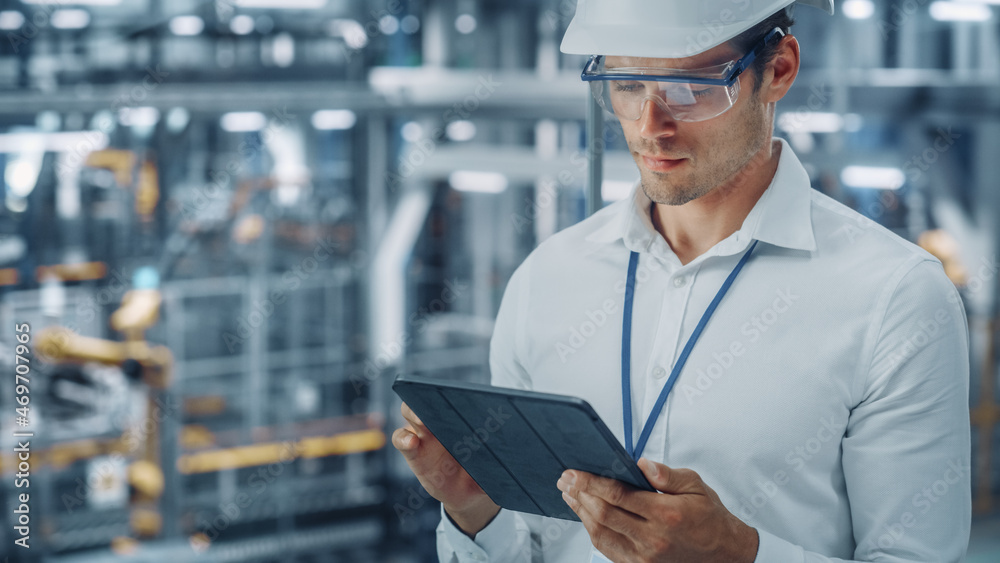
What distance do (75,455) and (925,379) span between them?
7.19 m

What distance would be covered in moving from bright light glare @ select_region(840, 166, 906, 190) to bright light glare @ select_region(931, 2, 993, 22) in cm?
140

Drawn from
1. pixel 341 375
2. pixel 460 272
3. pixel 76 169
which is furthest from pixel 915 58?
pixel 76 169

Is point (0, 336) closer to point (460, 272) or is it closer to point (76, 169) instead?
point (76, 169)

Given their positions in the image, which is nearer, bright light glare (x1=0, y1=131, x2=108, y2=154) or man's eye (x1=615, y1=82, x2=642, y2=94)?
man's eye (x1=615, y1=82, x2=642, y2=94)

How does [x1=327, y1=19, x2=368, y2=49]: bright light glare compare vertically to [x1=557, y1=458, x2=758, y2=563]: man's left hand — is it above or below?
above

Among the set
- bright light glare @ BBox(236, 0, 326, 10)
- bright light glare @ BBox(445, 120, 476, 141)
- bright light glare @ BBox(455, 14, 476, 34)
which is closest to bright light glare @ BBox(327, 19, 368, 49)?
bright light glare @ BBox(236, 0, 326, 10)

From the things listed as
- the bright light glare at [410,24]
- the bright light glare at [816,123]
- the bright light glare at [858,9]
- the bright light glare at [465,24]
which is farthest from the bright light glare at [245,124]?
the bright light glare at [858,9]

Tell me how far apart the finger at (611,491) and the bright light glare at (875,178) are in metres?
5.94

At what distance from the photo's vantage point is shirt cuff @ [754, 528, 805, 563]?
39.1 inches

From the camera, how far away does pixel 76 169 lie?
24.5 ft

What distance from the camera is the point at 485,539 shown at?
126 centimetres

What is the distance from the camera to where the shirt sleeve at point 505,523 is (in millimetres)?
1268

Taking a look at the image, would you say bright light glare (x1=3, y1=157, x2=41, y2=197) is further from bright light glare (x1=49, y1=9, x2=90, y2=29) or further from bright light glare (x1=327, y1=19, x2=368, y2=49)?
bright light glare (x1=327, y1=19, x2=368, y2=49)

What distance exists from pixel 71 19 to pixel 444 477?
21.7 ft
